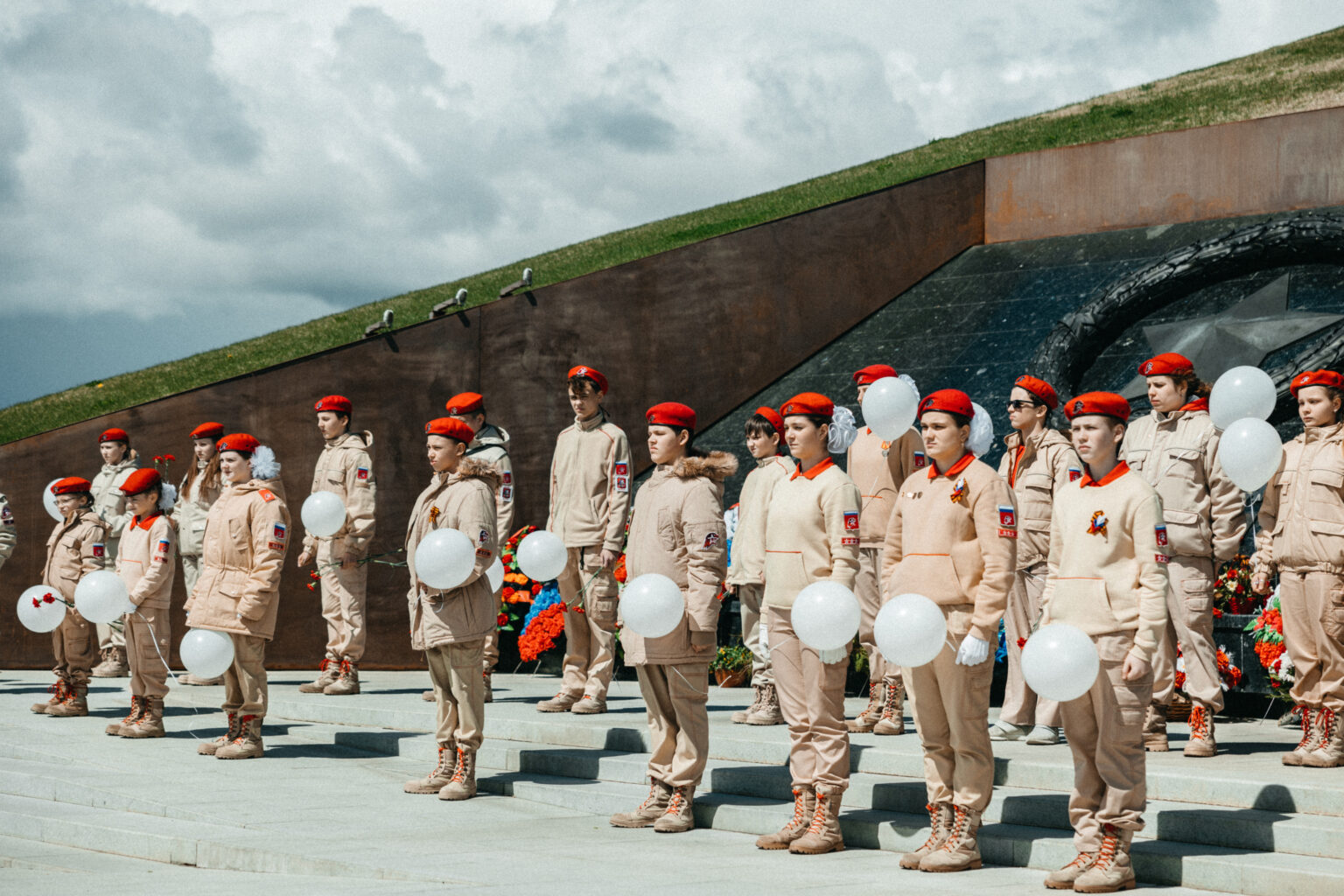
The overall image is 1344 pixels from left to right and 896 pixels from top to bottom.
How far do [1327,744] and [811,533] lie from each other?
2760 mm

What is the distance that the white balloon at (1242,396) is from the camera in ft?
23.7

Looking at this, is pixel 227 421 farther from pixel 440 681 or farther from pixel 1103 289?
pixel 1103 289

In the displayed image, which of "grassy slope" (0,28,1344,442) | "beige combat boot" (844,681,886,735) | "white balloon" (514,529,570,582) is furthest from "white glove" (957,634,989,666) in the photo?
"grassy slope" (0,28,1344,442)

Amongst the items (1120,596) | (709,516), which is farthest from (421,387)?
(1120,596)

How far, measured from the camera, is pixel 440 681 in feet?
25.4

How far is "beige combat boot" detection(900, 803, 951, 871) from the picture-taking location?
5.84 meters

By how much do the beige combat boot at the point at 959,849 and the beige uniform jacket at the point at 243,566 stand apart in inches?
180

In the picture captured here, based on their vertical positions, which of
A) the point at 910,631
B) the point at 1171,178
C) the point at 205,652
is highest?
the point at 1171,178

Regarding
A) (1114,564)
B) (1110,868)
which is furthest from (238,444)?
(1110,868)

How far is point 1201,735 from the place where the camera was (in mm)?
7102

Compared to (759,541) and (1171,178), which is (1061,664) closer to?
(759,541)

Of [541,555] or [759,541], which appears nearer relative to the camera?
[541,555]

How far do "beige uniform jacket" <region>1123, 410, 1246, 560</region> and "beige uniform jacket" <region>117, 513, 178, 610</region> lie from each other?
622 centimetres

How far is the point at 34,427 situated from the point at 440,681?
10.3 metres
